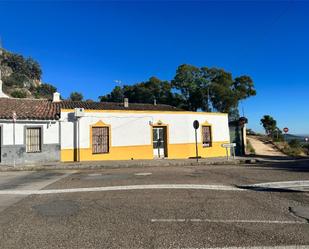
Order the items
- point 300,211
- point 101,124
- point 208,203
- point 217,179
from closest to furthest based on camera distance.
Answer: point 300,211, point 208,203, point 217,179, point 101,124

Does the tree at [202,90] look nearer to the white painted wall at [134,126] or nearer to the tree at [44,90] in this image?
the white painted wall at [134,126]

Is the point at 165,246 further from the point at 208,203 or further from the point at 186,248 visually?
the point at 208,203

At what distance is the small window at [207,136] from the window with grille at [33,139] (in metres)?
12.1

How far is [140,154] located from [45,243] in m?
16.0

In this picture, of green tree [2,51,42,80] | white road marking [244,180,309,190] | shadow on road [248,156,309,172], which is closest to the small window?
shadow on road [248,156,309,172]

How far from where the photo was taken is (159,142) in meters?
21.3

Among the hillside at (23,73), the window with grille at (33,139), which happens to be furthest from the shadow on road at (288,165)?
the hillside at (23,73)

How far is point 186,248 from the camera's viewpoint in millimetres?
4180

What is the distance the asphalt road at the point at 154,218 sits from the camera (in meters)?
4.49

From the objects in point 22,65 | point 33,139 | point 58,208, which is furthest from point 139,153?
point 22,65

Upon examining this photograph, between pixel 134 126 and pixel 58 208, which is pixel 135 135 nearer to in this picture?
pixel 134 126

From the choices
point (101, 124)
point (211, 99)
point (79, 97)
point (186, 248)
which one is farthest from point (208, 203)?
point (79, 97)

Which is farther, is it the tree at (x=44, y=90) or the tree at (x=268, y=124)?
the tree at (x=44, y=90)

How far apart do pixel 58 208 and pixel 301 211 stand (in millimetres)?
5449
